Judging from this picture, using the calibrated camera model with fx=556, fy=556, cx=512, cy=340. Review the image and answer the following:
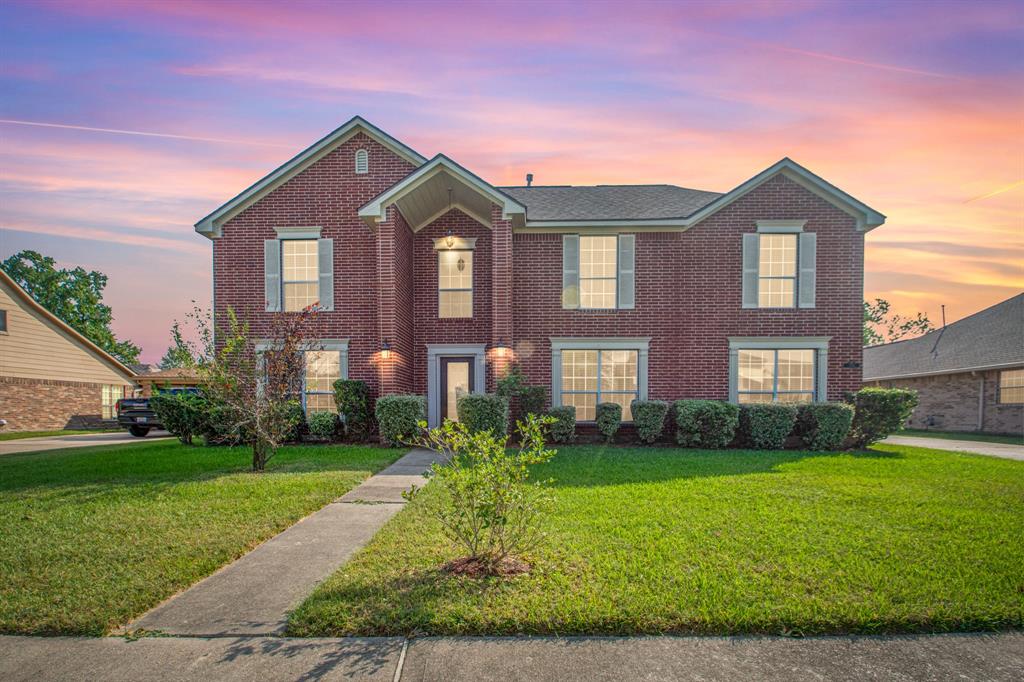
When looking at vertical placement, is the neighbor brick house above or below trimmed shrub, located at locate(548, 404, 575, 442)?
above

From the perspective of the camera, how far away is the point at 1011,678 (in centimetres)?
312

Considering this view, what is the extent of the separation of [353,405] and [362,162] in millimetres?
6430

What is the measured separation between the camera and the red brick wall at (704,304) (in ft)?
47.2

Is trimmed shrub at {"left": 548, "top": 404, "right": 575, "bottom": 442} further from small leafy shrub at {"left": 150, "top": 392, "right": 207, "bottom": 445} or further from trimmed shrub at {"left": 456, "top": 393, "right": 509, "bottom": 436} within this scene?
small leafy shrub at {"left": 150, "top": 392, "right": 207, "bottom": 445}

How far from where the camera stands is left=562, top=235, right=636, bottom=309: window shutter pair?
14602 millimetres

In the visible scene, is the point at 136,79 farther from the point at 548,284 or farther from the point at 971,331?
the point at 971,331

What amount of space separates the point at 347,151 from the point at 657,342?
9607 millimetres

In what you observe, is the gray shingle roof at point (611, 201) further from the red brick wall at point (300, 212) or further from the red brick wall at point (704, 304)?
A: the red brick wall at point (300, 212)

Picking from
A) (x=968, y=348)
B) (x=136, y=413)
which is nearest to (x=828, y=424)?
(x=968, y=348)

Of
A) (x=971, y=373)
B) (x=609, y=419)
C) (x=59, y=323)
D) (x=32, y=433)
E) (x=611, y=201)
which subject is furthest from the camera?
(x=971, y=373)

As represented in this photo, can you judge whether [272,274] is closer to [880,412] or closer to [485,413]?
[485,413]

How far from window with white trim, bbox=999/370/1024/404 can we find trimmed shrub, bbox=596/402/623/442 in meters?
18.0

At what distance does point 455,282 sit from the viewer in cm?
1517

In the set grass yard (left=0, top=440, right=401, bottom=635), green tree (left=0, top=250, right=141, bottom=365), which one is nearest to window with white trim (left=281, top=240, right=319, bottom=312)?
grass yard (left=0, top=440, right=401, bottom=635)
